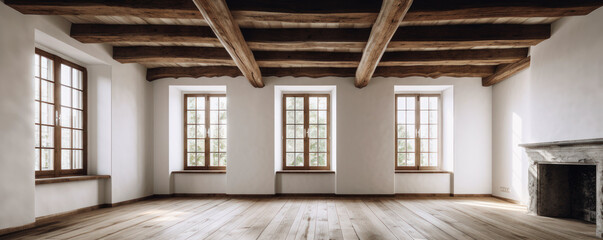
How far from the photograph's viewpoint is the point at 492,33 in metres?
5.31

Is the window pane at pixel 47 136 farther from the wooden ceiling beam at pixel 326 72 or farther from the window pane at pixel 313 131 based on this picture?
the window pane at pixel 313 131

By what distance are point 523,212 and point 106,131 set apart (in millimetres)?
6756

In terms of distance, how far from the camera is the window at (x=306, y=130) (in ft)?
27.2

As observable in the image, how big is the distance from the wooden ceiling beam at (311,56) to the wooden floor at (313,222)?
2.46 m

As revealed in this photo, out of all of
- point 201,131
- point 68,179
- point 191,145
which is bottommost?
point 68,179

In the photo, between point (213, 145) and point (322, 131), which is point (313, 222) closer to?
point (322, 131)

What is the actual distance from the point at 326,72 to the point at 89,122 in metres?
4.36

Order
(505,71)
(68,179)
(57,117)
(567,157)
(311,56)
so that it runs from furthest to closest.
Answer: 1. (505,71)
2. (311,56)
3. (57,117)
4. (68,179)
5. (567,157)

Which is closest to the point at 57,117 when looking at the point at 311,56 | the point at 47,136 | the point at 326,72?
the point at 47,136

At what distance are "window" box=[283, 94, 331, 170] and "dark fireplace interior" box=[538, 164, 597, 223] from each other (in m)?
4.05

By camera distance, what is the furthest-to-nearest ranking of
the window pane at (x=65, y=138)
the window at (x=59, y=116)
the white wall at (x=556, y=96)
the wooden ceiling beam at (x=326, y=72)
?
the wooden ceiling beam at (x=326, y=72) < the window pane at (x=65, y=138) < the window at (x=59, y=116) < the white wall at (x=556, y=96)

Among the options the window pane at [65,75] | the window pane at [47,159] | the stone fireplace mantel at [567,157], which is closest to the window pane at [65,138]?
the window pane at [47,159]

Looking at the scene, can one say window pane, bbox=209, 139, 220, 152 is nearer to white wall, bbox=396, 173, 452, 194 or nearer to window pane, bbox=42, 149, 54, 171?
window pane, bbox=42, 149, 54, 171

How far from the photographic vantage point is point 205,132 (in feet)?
27.0
